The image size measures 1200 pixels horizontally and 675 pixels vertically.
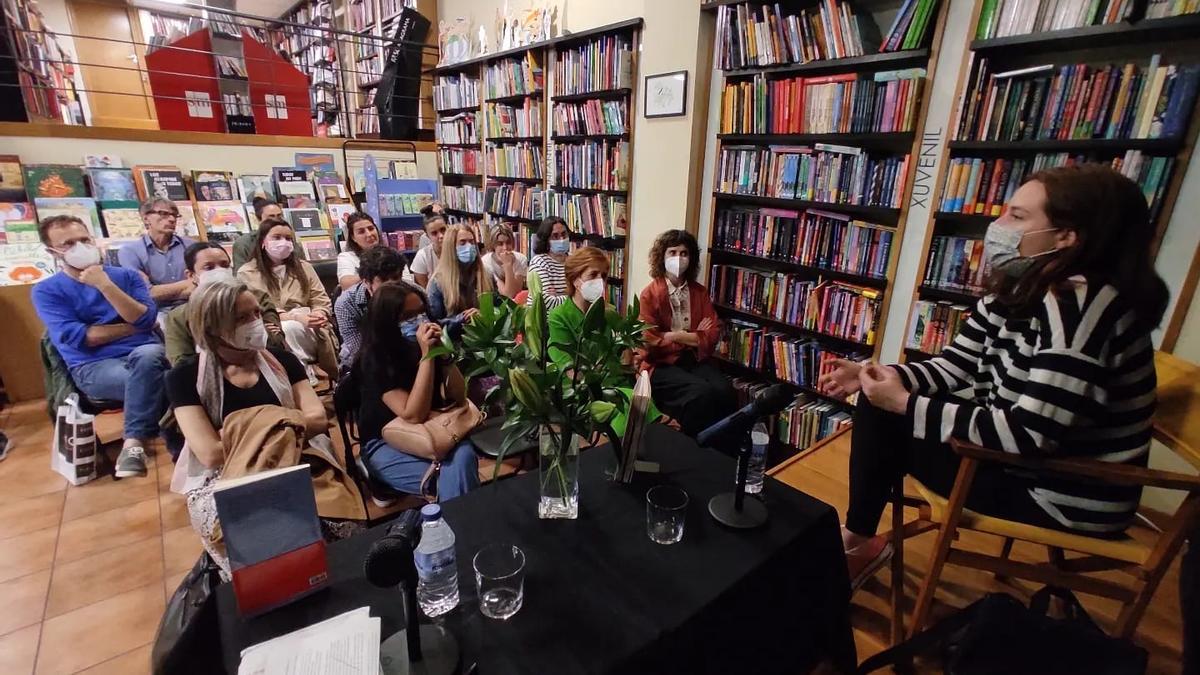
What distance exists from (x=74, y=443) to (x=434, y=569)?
2559mm

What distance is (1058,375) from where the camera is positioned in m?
1.22

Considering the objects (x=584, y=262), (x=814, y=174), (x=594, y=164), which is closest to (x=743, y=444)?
(x=584, y=262)

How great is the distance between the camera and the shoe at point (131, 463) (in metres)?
2.45

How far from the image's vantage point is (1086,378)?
3.97 ft

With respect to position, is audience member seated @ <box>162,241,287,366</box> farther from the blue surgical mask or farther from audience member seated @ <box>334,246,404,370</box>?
the blue surgical mask

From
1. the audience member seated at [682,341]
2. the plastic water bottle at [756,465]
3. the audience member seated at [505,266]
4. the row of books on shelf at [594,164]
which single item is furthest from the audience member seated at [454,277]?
the plastic water bottle at [756,465]

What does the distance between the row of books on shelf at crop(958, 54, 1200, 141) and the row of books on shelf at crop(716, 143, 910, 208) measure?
0.34 metres

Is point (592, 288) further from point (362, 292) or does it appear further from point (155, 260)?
point (155, 260)

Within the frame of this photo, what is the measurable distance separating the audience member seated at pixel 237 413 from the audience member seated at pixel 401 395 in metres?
0.15

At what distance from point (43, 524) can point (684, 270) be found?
9.86 feet

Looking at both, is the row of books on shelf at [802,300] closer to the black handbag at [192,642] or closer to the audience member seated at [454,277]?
the audience member seated at [454,277]

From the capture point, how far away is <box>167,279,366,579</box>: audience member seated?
1.60 m

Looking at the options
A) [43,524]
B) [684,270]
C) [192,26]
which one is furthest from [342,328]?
[192,26]

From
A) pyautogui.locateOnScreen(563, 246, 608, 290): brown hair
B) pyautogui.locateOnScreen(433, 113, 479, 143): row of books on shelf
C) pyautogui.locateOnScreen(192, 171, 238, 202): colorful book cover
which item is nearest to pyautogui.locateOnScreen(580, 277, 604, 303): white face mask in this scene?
pyautogui.locateOnScreen(563, 246, 608, 290): brown hair
